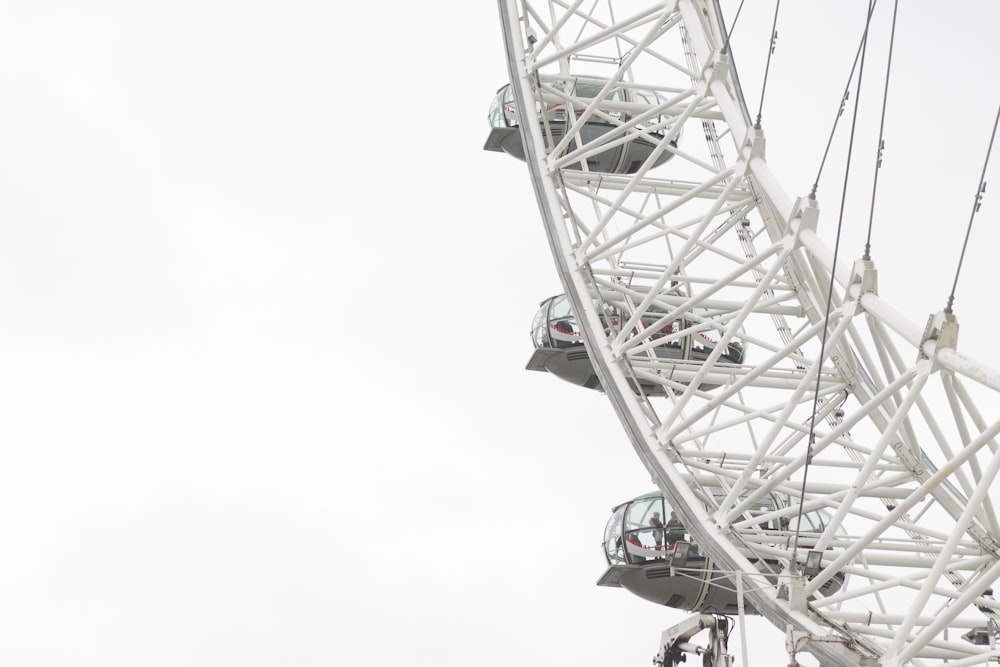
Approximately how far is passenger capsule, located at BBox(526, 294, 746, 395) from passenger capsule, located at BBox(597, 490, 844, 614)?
2800mm

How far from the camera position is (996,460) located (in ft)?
54.6

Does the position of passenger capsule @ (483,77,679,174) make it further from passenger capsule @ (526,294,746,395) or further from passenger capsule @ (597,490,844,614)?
passenger capsule @ (597,490,844,614)

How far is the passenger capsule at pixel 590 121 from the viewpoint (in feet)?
100

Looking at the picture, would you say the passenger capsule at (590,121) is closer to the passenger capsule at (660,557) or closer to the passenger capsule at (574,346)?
the passenger capsule at (574,346)

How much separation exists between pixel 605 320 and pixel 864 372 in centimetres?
454

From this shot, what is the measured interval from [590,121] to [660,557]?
989 cm

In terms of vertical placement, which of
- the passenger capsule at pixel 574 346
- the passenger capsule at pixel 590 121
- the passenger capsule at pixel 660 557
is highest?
the passenger capsule at pixel 590 121

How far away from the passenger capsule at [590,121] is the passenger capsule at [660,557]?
21.8 ft

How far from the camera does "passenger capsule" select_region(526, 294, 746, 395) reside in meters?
30.9

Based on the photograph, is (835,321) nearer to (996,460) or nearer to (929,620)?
(929,620)

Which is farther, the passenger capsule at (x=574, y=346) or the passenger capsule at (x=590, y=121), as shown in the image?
the passenger capsule at (x=574, y=346)

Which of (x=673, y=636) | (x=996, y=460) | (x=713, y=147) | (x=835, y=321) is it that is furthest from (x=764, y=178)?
(x=996, y=460)

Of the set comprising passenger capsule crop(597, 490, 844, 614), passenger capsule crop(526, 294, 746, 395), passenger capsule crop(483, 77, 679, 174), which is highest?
passenger capsule crop(483, 77, 679, 174)

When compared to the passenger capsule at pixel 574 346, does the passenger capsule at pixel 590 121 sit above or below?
above
